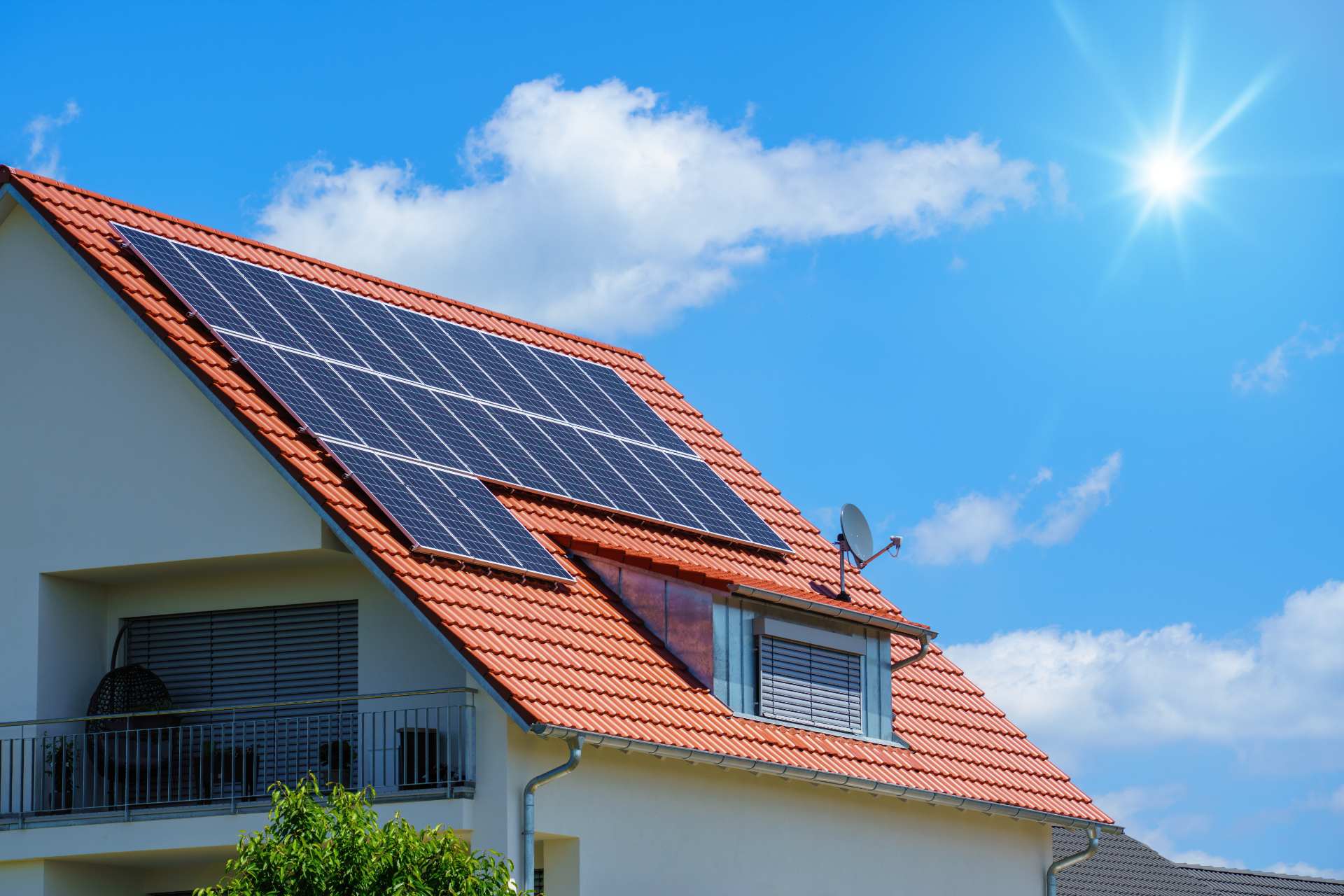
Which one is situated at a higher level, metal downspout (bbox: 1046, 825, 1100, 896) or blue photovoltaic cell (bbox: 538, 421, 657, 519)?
blue photovoltaic cell (bbox: 538, 421, 657, 519)

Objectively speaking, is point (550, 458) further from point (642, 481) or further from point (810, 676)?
point (810, 676)

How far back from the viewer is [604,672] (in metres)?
22.7

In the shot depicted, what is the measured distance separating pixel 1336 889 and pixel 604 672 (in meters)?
31.5

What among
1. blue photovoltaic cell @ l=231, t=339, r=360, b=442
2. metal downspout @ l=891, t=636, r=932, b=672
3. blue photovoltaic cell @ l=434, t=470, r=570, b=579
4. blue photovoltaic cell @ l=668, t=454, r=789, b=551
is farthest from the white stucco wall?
blue photovoltaic cell @ l=668, t=454, r=789, b=551

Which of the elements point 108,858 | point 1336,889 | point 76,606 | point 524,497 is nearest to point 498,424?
point 524,497

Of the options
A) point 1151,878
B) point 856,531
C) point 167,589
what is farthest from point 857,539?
point 1151,878

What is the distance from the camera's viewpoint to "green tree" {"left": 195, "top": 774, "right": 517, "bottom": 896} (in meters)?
17.7

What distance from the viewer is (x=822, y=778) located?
24125 millimetres

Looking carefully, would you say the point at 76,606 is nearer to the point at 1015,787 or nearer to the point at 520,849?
the point at 520,849

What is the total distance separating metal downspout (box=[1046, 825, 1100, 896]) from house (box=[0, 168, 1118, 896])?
6.19 ft

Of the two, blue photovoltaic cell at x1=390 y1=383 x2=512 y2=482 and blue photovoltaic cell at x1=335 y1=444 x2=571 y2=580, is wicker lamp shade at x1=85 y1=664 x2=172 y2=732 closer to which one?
blue photovoltaic cell at x1=335 y1=444 x2=571 y2=580

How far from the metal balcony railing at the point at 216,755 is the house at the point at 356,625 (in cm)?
6

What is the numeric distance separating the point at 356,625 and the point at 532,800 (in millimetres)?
3461

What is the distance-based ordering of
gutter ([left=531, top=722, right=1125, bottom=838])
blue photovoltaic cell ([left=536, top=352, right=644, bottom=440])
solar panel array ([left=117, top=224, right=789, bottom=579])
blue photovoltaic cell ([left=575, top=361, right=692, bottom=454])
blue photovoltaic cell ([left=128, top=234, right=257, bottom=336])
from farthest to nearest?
blue photovoltaic cell ([left=575, top=361, right=692, bottom=454]) → blue photovoltaic cell ([left=536, top=352, right=644, bottom=440]) → blue photovoltaic cell ([left=128, top=234, right=257, bottom=336]) → solar panel array ([left=117, top=224, right=789, bottom=579]) → gutter ([left=531, top=722, right=1125, bottom=838])
